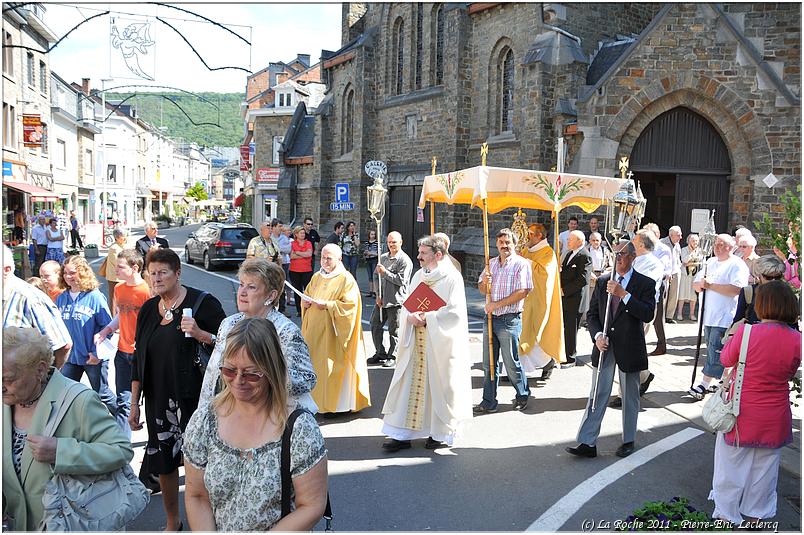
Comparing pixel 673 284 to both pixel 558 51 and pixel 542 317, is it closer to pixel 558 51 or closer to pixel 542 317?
pixel 542 317

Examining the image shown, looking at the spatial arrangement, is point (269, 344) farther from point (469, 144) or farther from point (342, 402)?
point (469, 144)

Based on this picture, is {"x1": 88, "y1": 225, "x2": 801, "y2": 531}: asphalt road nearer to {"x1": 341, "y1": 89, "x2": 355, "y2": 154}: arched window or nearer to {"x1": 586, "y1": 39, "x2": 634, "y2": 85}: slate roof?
{"x1": 586, "y1": 39, "x2": 634, "y2": 85}: slate roof

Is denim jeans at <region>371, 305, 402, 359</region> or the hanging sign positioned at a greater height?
the hanging sign

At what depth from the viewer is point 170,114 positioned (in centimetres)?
9719

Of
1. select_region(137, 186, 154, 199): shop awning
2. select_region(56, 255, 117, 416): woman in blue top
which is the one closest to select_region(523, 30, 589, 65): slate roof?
select_region(56, 255, 117, 416): woman in blue top

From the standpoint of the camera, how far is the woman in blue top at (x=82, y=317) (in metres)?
5.46

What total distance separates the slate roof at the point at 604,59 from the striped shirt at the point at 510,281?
11409 millimetres

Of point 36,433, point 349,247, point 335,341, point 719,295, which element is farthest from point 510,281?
point 349,247

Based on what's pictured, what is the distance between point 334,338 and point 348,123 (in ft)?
73.6

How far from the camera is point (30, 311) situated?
4.67 meters

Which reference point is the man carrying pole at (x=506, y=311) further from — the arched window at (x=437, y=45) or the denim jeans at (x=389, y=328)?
the arched window at (x=437, y=45)

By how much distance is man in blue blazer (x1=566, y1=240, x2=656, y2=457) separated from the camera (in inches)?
226

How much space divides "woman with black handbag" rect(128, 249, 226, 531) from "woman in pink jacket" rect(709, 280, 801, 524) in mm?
3582

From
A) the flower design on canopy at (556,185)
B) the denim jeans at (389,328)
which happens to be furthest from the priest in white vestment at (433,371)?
the denim jeans at (389,328)
